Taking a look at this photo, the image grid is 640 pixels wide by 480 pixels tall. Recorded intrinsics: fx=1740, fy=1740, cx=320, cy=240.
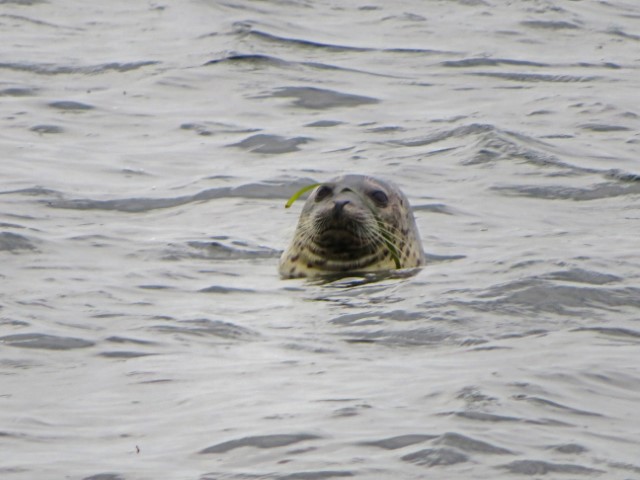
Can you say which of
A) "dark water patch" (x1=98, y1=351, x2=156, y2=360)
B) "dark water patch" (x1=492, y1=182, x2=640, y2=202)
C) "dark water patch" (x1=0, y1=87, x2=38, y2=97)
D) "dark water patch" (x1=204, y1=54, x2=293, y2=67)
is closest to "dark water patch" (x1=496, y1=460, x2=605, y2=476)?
"dark water patch" (x1=98, y1=351, x2=156, y2=360)

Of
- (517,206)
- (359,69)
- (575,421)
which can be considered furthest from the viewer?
(359,69)

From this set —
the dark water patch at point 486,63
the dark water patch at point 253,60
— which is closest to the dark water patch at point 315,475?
the dark water patch at point 253,60

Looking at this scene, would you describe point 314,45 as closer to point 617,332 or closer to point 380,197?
point 380,197

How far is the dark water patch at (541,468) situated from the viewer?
614 centimetres

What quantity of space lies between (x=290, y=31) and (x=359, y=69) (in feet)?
7.14

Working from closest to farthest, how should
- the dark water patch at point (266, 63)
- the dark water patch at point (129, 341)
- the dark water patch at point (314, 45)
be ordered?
the dark water patch at point (129, 341)
the dark water patch at point (266, 63)
the dark water patch at point (314, 45)

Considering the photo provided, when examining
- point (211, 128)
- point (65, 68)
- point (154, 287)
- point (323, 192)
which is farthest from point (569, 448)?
point (65, 68)

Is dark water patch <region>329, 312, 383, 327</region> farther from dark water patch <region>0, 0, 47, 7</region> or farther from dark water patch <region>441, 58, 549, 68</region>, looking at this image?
dark water patch <region>0, 0, 47, 7</region>

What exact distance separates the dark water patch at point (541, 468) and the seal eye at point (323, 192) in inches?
198

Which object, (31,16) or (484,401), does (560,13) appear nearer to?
(31,16)

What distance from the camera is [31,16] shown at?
68.6 feet

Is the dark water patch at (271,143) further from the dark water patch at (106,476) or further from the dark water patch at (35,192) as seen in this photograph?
the dark water patch at (106,476)

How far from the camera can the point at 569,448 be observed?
253 inches

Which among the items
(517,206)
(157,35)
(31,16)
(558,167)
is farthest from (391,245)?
(31,16)
